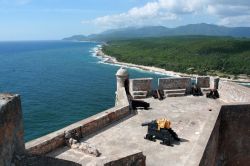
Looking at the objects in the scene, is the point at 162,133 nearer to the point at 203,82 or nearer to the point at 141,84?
the point at 141,84

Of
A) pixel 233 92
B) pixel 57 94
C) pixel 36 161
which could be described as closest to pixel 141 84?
pixel 233 92

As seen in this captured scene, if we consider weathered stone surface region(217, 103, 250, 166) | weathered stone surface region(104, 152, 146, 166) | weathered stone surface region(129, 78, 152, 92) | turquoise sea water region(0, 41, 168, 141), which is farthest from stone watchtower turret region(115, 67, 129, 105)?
turquoise sea water region(0, 41, 168, 141)

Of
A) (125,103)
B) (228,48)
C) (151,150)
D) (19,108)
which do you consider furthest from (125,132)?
(228,48)

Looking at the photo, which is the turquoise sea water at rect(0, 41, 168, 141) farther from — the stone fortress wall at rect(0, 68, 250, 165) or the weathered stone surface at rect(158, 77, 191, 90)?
the stone fortress wall at rect(0, 68, 250, 165)

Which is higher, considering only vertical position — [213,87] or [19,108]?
[19,108]

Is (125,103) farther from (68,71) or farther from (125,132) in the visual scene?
(68,71)

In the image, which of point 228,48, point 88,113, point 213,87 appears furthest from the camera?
point 228,48
